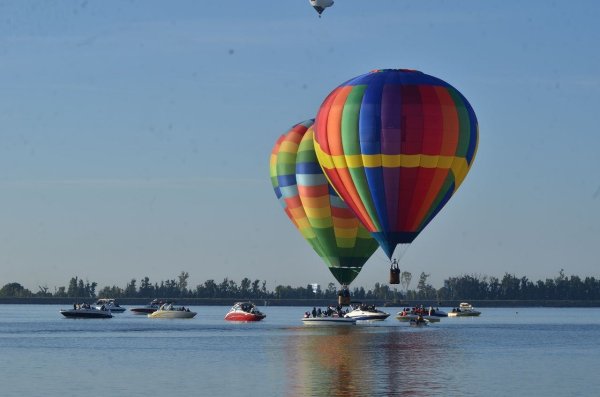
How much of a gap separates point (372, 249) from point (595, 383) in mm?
59975

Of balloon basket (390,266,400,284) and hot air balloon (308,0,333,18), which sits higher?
hot air balloon (308,0,333,18)

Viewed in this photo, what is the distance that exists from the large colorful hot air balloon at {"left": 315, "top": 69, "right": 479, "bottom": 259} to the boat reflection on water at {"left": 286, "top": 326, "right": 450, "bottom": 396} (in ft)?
31.3

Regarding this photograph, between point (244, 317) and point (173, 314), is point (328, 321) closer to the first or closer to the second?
point (244, 317)

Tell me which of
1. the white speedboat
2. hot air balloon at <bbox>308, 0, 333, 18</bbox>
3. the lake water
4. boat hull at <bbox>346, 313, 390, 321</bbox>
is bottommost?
the lake water

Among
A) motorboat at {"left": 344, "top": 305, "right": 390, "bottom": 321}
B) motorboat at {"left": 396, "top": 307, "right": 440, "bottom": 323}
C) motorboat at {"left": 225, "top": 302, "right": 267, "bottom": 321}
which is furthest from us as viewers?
motorboat at {"left": 225, "top": 302, "right": 267, "bottom": 321}

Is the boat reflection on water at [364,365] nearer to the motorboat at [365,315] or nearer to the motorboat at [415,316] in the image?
the motorboat at [365,315]

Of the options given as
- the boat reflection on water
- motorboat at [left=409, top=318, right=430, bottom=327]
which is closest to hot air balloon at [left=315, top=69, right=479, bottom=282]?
the boat reflection on water

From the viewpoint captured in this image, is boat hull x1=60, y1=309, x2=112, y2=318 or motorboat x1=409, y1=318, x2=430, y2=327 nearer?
motorboat x1=409, y1=318, x2=430, y2=327

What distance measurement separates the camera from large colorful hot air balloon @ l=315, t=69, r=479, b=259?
102500 mm

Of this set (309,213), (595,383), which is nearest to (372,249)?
(309,213)

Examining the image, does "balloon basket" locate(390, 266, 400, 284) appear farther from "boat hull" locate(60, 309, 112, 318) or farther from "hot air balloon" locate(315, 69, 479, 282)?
"boat hull" locate(60, 309, 112, 318)

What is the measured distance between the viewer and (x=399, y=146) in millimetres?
102438

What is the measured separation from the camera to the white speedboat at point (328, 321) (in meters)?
136

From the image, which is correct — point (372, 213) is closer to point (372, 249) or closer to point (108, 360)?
point (372, 249)
